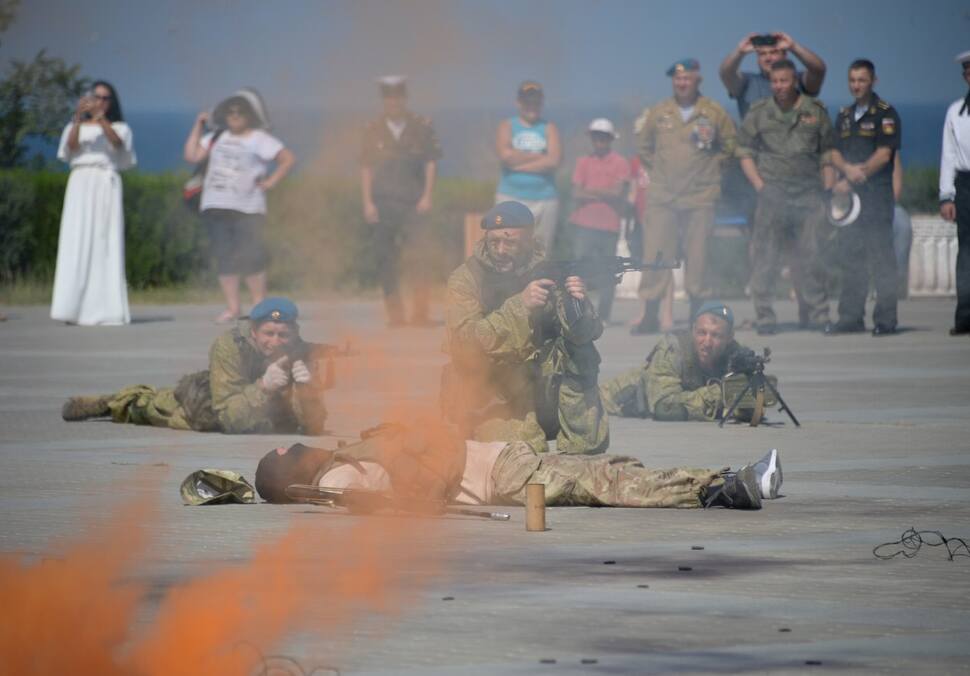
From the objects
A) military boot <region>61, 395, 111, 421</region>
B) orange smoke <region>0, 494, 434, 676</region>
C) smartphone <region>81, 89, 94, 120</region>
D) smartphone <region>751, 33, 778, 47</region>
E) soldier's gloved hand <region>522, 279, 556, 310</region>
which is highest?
smartphone <region>751, 33, 778, 47</region>

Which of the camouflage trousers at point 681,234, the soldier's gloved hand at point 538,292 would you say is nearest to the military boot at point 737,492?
the soldier's gloved hand at point 538,292

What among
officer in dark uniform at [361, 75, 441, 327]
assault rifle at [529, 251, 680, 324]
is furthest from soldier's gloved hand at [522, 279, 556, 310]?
officer in dark uniform at [361, 75, 441, 327]

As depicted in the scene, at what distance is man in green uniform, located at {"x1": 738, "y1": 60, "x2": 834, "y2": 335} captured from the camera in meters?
17.8

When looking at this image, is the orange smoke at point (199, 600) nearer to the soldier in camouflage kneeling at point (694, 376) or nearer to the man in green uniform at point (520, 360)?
the man in green uniform at point (520, 360)

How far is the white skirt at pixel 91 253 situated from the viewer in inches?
788

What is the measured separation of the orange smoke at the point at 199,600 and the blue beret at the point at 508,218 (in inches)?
80.2

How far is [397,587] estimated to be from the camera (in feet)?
22.1

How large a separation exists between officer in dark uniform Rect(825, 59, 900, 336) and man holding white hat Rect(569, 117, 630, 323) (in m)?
2.51

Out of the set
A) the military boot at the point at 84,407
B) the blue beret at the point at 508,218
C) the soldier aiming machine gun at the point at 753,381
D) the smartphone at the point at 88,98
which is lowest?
the military boot at the point at 84,407

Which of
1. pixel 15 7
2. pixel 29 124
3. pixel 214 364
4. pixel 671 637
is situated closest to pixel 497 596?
pixel 671 637

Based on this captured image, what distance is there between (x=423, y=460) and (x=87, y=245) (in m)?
12.5

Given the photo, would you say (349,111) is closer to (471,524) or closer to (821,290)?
(471,524)

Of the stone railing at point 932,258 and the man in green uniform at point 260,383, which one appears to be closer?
the man in green uniform at point 260,383

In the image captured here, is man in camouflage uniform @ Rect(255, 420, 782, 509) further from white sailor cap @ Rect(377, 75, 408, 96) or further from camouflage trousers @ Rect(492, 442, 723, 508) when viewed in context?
white sailor cap @ Rect(377, 75, 408, 96)
